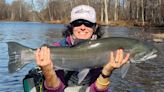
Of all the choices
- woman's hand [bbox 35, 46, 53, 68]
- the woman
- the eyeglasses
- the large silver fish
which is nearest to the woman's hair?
the woman

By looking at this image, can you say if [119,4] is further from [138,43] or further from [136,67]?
[138,43]

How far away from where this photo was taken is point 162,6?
64875 millimetres

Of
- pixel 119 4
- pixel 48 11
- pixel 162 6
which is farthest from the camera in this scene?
pixel 48 11

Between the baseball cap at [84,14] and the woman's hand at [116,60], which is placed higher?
the baseball cap at [84,14]

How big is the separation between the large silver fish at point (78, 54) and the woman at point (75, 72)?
3.3 inches

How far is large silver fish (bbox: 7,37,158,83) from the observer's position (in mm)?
4160

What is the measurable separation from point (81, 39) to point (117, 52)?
1.61ft

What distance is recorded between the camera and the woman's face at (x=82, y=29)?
4500mm

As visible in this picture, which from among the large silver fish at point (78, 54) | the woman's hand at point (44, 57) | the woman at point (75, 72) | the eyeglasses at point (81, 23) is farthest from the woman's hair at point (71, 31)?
the woman's hand at point (44, 57)

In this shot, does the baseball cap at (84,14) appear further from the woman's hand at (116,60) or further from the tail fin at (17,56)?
the tail fin at (17,56)

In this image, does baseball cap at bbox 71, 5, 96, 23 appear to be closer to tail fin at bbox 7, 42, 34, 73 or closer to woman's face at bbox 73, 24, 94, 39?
woman's face at bbox 73, 24, 94, 39

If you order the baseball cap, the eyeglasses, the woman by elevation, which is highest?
the baseball cap

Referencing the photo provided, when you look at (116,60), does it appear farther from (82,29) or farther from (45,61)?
(45,61)

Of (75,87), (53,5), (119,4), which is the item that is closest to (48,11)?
(53,5)
